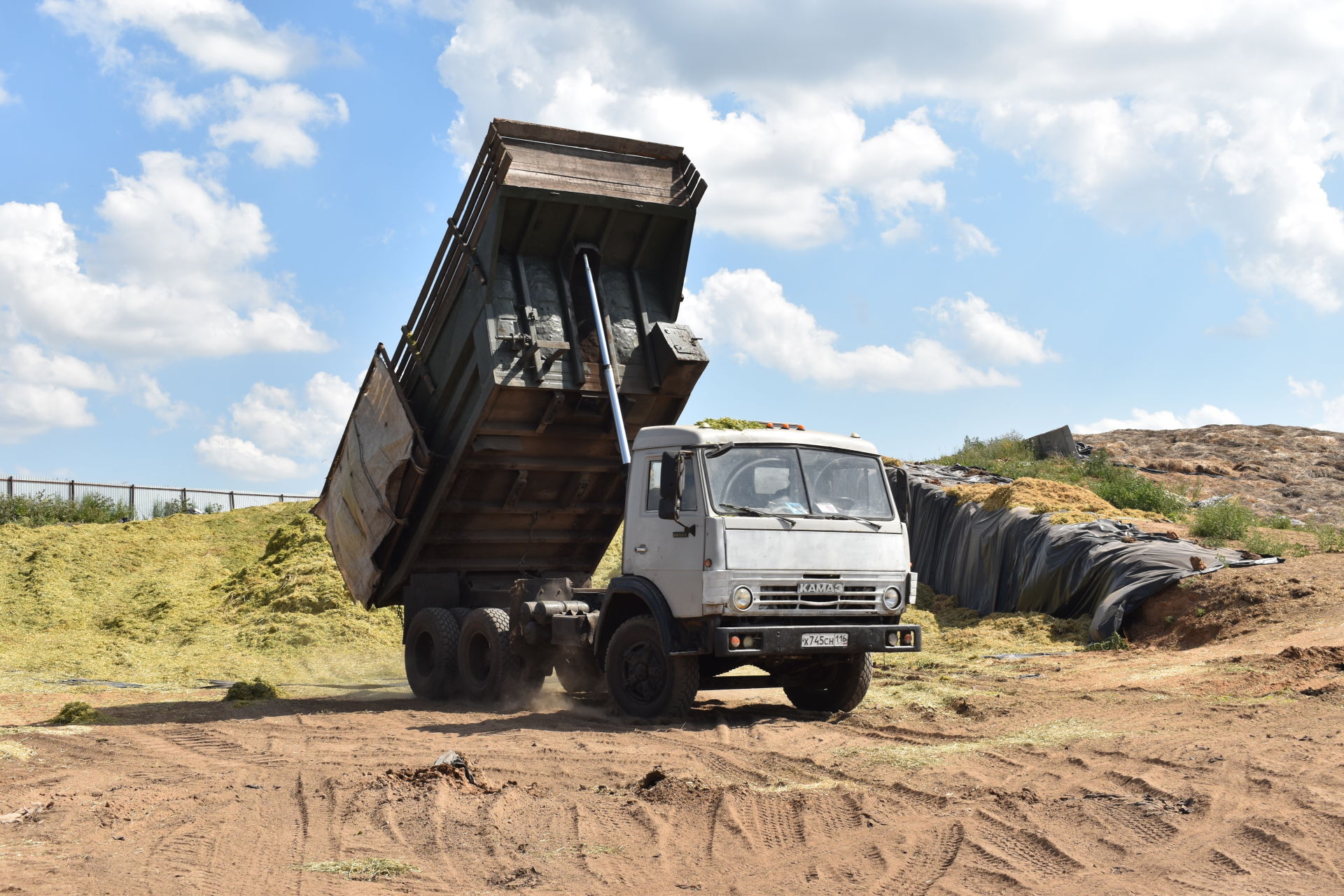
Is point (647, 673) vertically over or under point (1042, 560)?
under

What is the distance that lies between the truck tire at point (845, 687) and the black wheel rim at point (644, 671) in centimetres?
167

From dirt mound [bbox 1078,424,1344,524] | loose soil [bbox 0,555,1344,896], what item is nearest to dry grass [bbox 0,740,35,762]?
loose soil [bbox 0,555,1344,896]

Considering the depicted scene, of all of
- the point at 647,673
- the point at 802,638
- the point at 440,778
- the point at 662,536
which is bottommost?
the point at 440,778

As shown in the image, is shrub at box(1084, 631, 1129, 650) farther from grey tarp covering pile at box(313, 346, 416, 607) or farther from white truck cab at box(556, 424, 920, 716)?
grey tarp covering pile at box(313, 346, 416, 607)

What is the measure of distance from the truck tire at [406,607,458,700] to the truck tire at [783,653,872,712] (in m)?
3.96

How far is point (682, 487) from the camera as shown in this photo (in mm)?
9758

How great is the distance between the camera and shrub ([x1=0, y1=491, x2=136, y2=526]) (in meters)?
33.1

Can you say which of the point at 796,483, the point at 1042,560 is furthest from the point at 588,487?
the point at 1042,560

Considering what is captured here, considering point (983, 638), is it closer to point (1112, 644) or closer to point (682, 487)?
point (1112, 644)

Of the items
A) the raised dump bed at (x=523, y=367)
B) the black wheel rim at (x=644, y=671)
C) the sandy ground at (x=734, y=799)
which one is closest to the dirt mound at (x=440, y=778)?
the sandy ground at (x=734, y=799)

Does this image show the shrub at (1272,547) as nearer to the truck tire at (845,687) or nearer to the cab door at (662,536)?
the truck tire at (845,687)

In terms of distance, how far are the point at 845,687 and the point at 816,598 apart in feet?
4.16

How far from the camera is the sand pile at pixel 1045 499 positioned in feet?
60.8

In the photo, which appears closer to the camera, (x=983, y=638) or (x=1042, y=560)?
(x=983, y=638)
